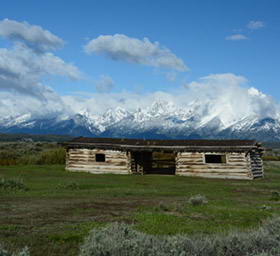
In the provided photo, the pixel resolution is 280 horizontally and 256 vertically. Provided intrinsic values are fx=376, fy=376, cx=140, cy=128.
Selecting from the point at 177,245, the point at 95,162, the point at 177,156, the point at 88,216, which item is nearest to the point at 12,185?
the point at 88,216

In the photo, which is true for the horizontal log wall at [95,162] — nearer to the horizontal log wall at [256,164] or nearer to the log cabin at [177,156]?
the log cabin at [177,156]

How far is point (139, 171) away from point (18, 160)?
45.3 ft

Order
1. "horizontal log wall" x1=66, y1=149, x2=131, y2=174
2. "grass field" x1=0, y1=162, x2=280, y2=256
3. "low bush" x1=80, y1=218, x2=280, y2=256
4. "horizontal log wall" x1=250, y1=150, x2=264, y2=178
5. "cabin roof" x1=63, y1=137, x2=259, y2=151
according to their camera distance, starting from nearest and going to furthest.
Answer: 1. "low bush" x1=80, y1=218, x2=280, y2=256
2. "grass field" x1=0, y1=162, x2=280, y2=256
3. "cabin roof" x1=63, y1=137, x2=259, y2=151
4. "horizontal log wall" x1=250, y1=150, x2=264, y2=178
5. "horizontal log wall" x1=66, y1=149, x2=131, y2=174

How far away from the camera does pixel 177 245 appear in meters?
6.70

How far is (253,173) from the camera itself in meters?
33.5

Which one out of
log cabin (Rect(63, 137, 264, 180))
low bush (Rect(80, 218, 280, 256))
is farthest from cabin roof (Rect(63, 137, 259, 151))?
low bush (Rect(80, 218, 280, 256))

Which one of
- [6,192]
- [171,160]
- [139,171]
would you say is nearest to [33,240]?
[6,192]

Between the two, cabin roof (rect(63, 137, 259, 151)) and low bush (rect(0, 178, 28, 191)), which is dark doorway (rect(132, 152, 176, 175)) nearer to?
cabin roof (rect(63, 137, 259, 151))

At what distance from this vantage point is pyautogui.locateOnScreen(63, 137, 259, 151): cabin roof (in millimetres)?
33812

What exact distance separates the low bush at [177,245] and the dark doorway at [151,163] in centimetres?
3010

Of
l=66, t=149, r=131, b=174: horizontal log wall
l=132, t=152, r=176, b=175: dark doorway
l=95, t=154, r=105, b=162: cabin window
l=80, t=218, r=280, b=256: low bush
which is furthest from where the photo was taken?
l=95, t=154, r=105, b=162: cabin window

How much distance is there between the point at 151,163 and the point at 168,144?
621 centimetres

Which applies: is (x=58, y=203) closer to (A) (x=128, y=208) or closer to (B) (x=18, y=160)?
(A) (x=128, y=208)

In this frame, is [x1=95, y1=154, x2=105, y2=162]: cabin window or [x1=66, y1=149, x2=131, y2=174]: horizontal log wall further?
[x1=95, y1=154, x2=105, y2=162]: cabin window
